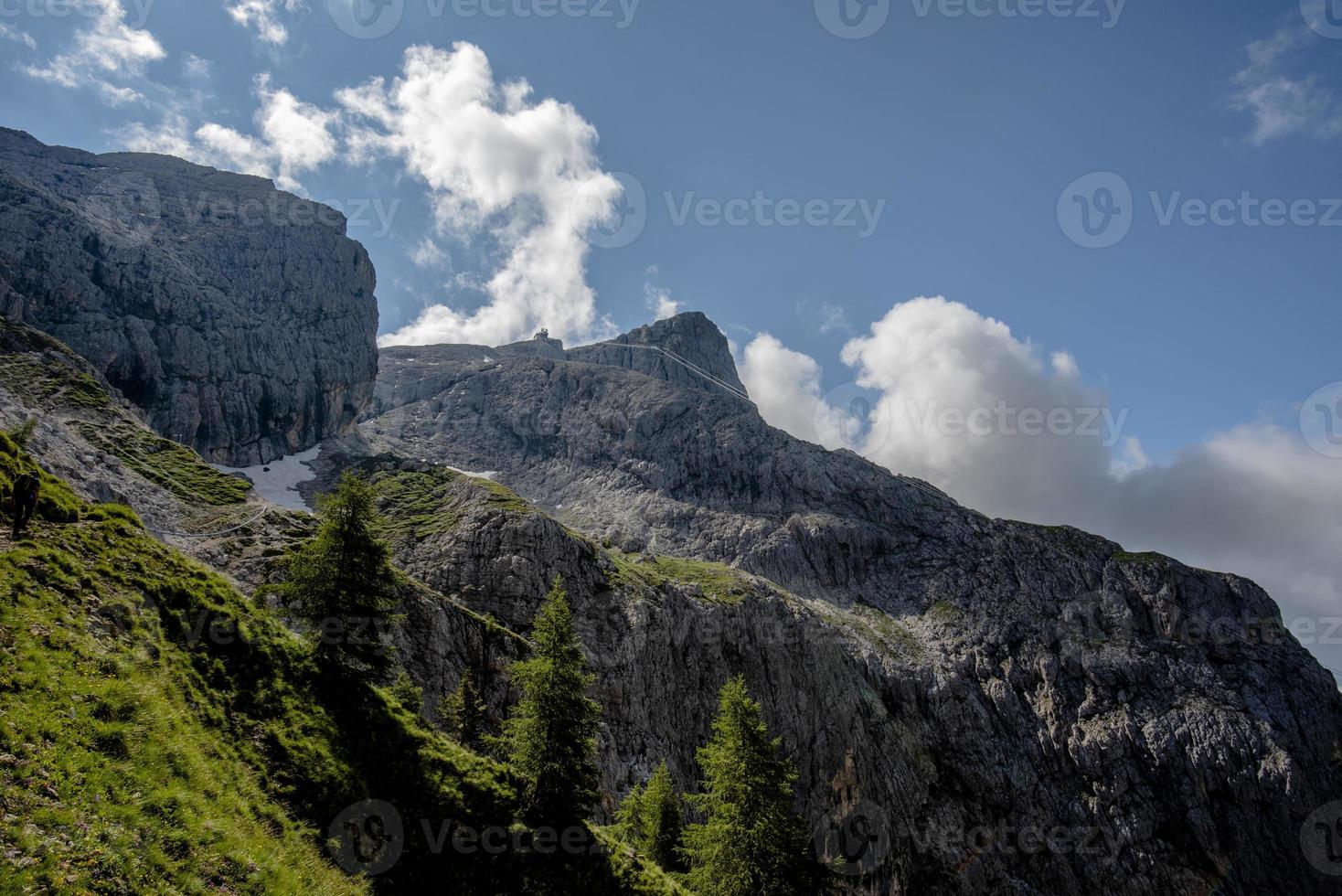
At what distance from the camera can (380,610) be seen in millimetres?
31750

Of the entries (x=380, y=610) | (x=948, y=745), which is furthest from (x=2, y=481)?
(x=948, y=745)

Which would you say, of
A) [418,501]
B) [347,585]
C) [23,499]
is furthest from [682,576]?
[23,499]

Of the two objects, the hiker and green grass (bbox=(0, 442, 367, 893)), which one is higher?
the hiker

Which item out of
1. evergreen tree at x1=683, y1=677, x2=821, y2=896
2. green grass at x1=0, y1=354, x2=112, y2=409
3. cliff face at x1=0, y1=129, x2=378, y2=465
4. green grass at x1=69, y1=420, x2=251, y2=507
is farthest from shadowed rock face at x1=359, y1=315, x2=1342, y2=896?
cliff face at x1=0, y1=129, x2=378, y2=465

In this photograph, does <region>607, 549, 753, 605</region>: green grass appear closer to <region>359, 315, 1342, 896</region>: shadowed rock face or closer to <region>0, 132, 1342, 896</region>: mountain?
<region>0, 132, 1342, 896</region>: mountain

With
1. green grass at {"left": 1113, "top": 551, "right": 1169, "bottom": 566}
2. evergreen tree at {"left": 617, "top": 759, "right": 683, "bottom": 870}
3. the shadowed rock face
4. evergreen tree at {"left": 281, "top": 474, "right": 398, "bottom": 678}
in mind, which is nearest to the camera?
evergreen tree at {"left": 281, "top": 474, "right": 398, "bottom": 678}

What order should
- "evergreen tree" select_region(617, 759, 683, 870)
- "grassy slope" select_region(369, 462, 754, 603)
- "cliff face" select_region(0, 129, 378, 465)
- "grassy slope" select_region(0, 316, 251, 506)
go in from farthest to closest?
"cliff face" select_region(0, 129, 378, 465), "grassy slope" select_region(369, 462, 754, 603), "grassy slope" select_region(0, 316, 251, 506), "evergreen tree" select_region(617, 759, 683, 870)

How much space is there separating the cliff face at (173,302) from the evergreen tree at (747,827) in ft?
523

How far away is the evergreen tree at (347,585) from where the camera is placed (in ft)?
95.8

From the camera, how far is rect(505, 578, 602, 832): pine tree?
98.0ft

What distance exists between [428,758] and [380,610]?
779 centimetres

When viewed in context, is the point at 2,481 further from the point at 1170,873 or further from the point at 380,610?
the point at 1170,873

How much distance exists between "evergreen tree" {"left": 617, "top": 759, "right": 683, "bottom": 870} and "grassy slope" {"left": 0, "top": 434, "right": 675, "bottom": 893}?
1423 cm

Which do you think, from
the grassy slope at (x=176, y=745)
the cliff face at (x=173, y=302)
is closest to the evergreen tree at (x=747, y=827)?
the grassy slope at (x=176, y=745)
